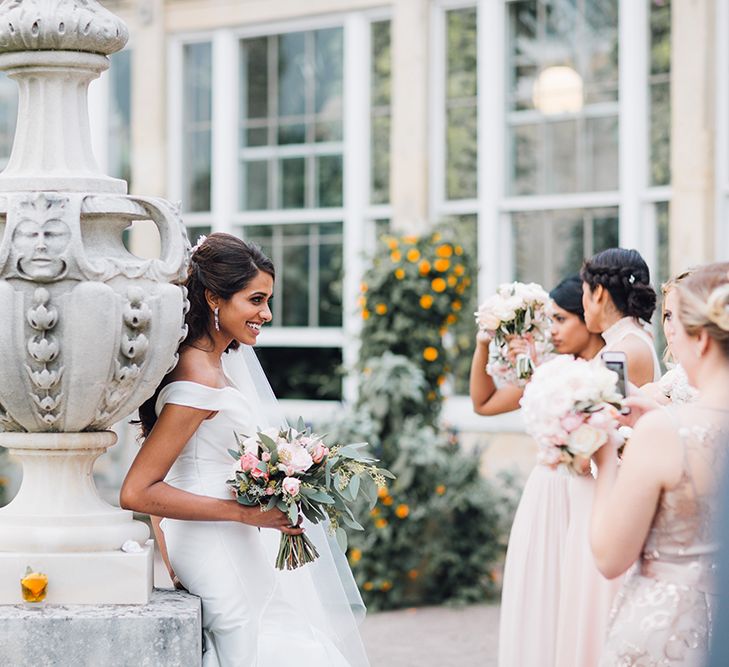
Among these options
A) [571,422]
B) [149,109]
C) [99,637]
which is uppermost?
[149,109]

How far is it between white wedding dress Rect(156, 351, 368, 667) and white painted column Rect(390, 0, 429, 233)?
5.57m

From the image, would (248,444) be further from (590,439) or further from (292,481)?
(590,439)

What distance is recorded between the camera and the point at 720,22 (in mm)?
7949

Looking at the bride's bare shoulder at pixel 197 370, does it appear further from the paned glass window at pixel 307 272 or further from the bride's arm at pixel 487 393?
the paned glass window at pixel 307 272

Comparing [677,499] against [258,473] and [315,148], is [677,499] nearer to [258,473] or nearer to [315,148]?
[258,473]

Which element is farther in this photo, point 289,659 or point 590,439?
point 289,659

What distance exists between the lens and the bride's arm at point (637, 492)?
2.80 meters

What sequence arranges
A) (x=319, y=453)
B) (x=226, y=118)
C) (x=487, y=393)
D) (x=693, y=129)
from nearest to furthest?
(x=319, y=453) < (x=487, y=393) < (x=693, y=129) < (x=226, y=118)

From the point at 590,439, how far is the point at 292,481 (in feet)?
2.93

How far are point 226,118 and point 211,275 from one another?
22.0 feet

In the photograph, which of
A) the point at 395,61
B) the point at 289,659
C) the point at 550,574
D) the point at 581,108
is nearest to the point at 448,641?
the point at 550,574

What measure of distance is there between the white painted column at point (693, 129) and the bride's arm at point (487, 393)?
3048 mm

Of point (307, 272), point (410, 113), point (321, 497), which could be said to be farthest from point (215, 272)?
point (307, 272)

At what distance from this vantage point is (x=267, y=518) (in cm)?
347
